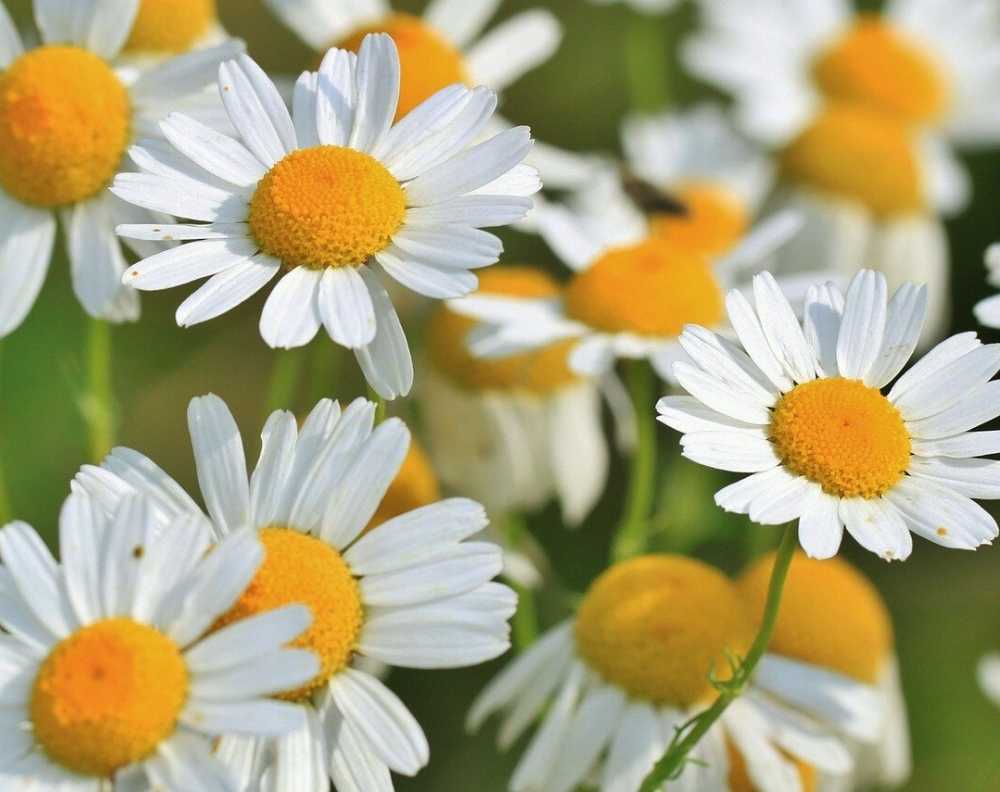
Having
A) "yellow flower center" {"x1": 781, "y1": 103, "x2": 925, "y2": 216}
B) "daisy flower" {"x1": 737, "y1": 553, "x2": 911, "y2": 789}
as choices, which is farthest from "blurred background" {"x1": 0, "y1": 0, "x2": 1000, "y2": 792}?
"yellow flower center" {"x1": 781, "y1": 103, "x2": 925, "y2": 216}

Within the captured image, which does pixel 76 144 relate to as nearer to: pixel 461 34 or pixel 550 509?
pixel 461 34

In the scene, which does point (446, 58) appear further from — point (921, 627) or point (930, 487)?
point (921, 627)

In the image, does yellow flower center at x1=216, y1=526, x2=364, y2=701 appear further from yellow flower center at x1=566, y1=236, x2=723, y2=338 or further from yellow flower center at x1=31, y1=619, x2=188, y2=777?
yellow flower center at x1=566, y1=236, x2=723, y2=338

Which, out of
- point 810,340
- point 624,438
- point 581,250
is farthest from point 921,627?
point 810,340

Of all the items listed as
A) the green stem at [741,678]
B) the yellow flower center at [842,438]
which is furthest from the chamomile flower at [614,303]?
the green stem at [741,678]

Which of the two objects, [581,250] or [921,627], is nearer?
[581,250]

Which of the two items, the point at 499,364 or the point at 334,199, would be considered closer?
the point at 334,199

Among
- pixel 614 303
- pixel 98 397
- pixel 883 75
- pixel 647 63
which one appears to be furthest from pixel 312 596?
pixel 647 63
